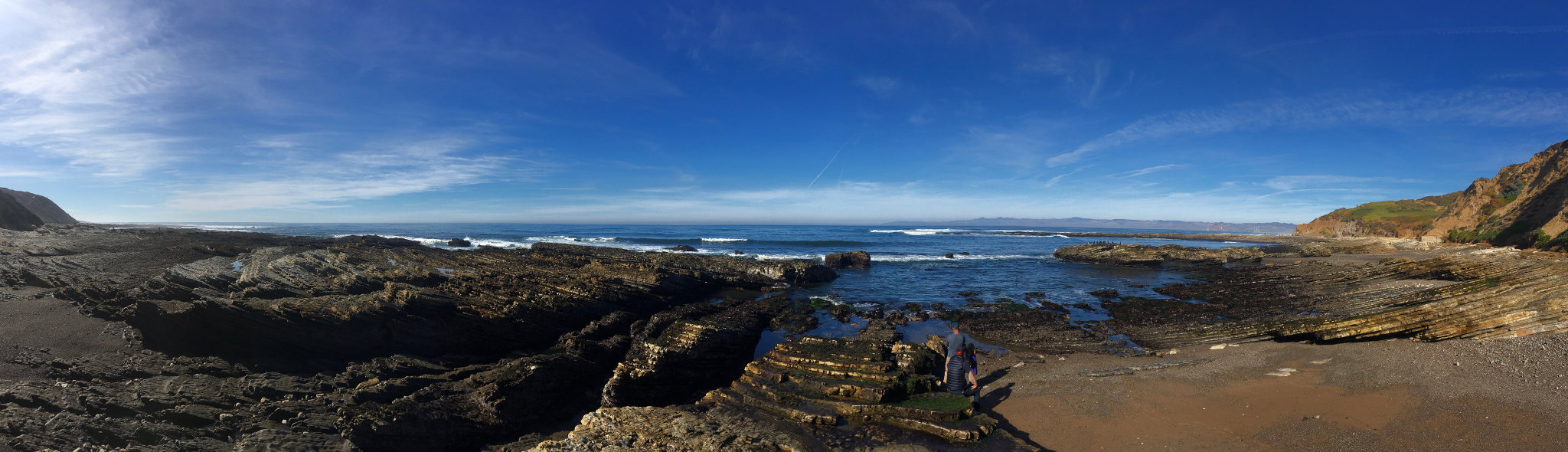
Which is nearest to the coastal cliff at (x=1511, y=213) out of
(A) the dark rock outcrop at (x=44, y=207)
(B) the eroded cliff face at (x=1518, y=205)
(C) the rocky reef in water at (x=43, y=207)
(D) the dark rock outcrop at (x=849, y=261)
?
(B) the eroded cliff face at (x=1518, y=205)

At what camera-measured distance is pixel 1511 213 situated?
31688 millimetres

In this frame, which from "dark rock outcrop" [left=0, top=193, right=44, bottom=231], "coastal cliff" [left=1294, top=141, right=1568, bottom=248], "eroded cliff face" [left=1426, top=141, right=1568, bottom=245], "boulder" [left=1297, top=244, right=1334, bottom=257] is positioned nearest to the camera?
"coastal cliff" [left=1294, top=141, right=1568, bottom=248]

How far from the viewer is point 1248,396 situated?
27.6 feet

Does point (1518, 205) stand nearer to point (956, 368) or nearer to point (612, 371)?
point (956, 368)

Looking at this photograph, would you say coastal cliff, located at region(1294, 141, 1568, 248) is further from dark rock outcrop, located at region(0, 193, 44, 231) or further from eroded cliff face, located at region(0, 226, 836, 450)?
dark rock outcrop, located at region(0, 193, 44, 231)

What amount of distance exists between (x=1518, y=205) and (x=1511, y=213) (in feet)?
2.44

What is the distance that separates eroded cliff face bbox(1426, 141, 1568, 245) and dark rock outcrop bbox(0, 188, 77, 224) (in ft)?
473

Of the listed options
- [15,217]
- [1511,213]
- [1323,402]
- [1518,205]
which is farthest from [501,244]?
[1518,205]

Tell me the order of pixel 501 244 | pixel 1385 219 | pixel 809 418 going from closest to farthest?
pixel 809 418 → pixel 501 244 → pixel 1385 219

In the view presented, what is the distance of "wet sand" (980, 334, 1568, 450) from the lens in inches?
262

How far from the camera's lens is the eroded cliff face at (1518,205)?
27.0 metres

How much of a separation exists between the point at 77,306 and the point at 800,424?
17.3 metres

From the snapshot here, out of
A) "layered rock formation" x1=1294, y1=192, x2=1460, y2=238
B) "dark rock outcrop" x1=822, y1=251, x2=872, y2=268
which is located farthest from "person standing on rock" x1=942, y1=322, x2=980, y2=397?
"layered rock formation" x1=1294, y1=192, x2=1460, y2=238

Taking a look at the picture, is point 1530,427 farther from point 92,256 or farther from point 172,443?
point 92,256
